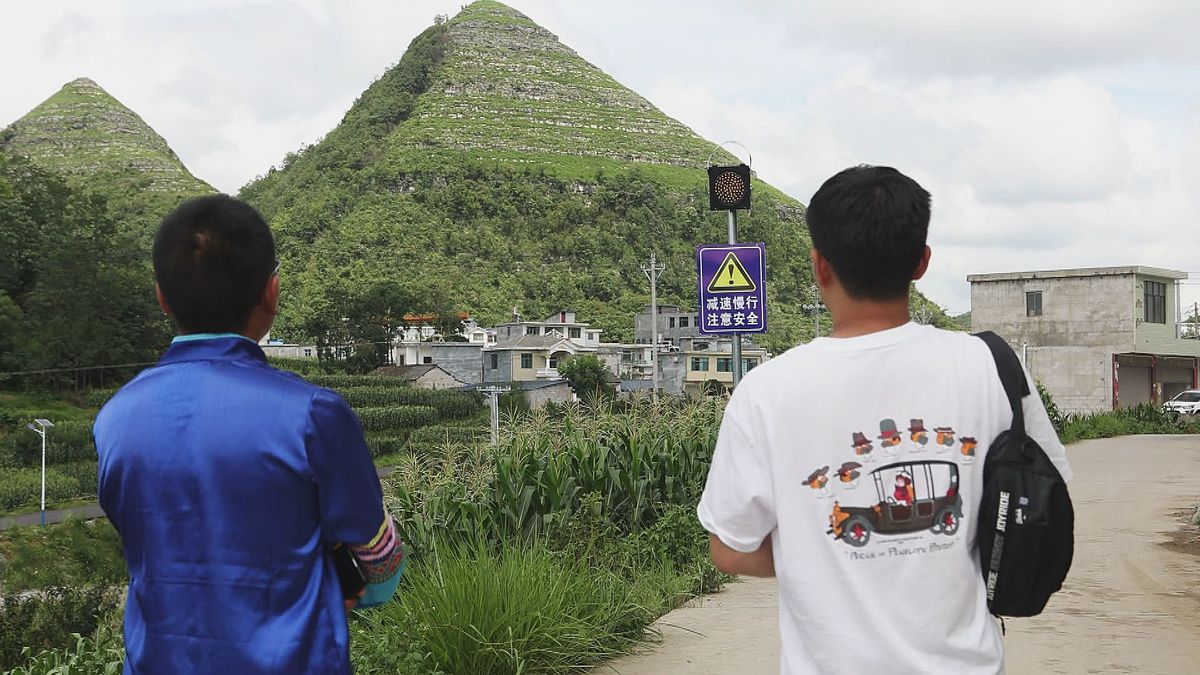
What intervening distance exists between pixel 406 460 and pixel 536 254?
122 metres

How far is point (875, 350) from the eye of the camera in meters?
2.46

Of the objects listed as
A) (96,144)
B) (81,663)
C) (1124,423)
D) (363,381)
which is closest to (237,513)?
(81,663)

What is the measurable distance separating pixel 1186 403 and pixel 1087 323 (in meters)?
4.59

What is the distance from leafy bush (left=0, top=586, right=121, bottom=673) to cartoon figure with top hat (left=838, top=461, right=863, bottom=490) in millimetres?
19035

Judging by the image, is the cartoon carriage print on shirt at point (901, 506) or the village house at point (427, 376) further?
the village house at point (427, 376)

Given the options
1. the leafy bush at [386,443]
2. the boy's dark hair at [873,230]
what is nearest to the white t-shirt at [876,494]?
the boy's dark hair at [873,230]

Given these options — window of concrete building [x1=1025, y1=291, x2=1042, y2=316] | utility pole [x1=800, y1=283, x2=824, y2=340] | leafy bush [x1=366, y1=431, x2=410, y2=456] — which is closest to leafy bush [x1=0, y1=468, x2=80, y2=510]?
leafy bush [x1=366, y1=431, x2=410, y2=456]

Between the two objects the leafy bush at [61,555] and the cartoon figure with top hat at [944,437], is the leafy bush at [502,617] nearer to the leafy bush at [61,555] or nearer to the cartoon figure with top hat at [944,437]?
the cartoon figure with top hat at [944,437]

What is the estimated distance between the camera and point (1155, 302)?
46.9 meters

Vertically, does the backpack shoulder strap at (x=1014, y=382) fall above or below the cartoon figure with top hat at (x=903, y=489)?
above

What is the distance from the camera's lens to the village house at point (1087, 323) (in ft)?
148

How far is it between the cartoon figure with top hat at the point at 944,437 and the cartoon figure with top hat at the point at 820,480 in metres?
0.24

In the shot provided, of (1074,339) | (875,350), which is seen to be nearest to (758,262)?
(875,350)

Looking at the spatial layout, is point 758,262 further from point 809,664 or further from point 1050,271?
point 1050,271
